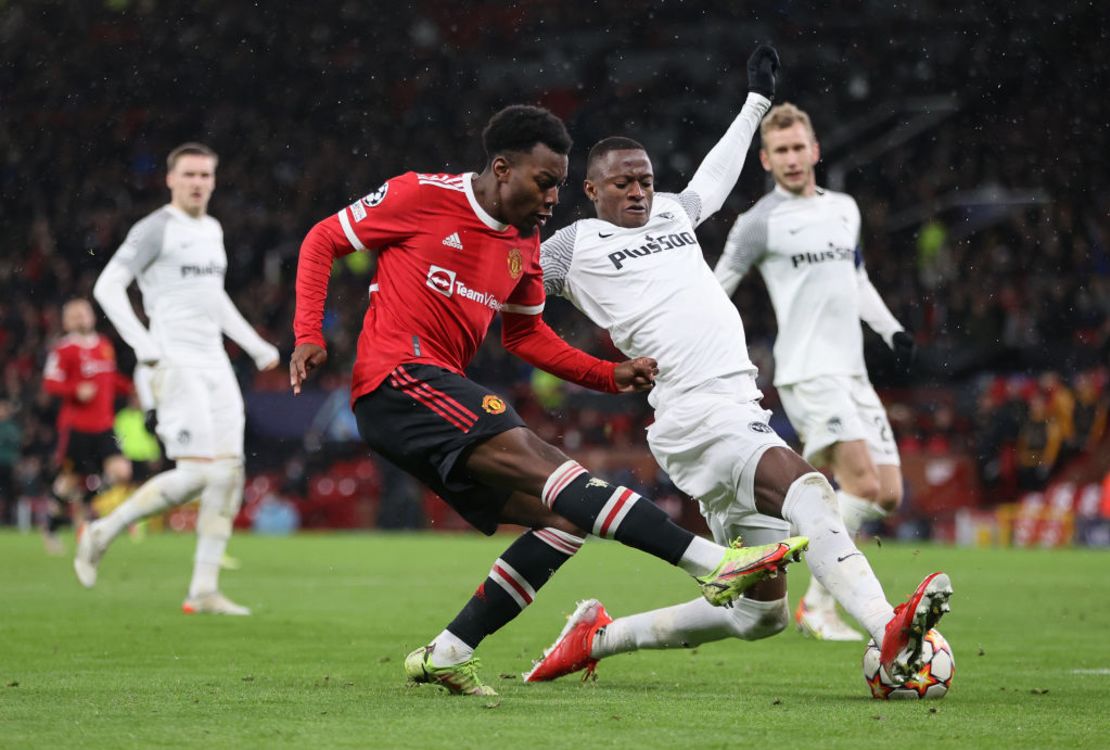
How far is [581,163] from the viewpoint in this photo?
80.8ft

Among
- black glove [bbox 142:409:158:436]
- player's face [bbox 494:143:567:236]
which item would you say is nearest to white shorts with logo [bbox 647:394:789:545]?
player's face [bbox 494:143:567:236]

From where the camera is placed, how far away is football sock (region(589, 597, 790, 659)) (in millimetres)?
5867

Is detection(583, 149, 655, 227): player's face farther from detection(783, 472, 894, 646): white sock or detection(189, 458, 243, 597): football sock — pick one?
detection(189, 458, 243, 597): football sock

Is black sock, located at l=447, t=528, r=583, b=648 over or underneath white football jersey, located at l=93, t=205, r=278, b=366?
underneath

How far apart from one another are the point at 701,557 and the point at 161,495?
17.5 feet

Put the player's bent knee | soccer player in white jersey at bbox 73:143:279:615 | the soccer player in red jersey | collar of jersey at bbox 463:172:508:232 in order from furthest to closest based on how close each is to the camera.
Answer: soccer player in white jersey at bbox 73:143:279:615
the player's bent knee
collar of jersey at bbox 463:172:508:232
the soccer player in red jersey

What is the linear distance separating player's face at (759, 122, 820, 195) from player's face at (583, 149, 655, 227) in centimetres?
237

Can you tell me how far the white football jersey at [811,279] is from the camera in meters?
8.23

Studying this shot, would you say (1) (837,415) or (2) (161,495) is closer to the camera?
(1) (837,415)

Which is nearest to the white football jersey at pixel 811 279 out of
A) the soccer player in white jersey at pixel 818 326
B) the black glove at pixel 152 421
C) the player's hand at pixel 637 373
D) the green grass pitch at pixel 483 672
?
the soccer player in white jersey at pixel 818 326

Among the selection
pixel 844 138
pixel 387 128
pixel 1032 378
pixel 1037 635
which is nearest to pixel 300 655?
pixel 1037 635

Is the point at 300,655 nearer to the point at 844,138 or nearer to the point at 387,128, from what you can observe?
the point at 844,138

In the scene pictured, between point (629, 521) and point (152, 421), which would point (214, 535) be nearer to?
point (152, 421)

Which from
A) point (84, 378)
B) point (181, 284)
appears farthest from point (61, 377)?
point (181, 284)
